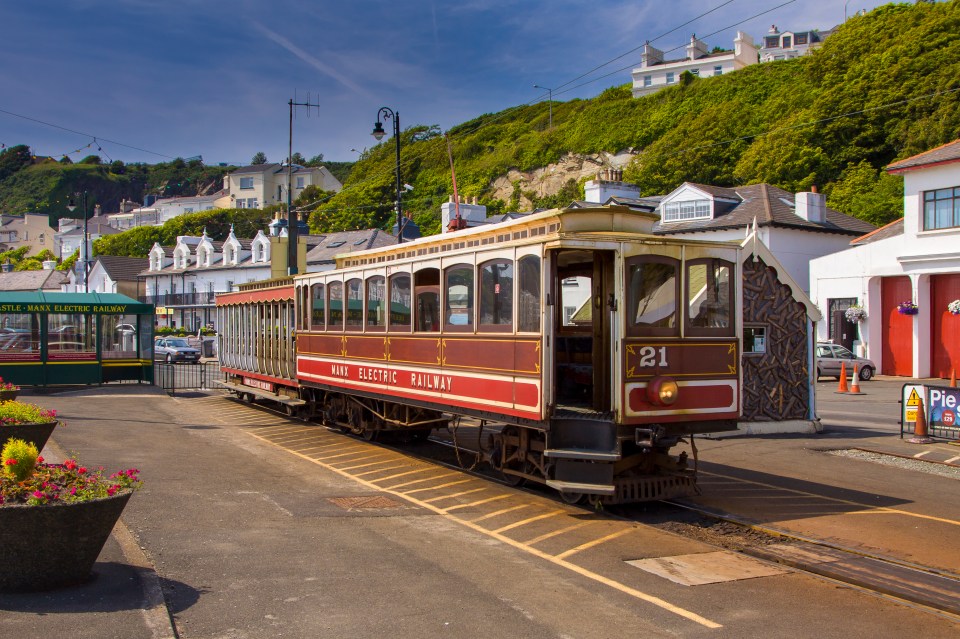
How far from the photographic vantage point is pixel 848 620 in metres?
6.31

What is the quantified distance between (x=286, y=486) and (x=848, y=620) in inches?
282

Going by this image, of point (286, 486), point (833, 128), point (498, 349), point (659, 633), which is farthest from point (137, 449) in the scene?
point (833, 128)

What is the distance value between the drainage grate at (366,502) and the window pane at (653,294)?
371 cm

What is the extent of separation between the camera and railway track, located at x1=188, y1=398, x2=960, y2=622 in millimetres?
7309

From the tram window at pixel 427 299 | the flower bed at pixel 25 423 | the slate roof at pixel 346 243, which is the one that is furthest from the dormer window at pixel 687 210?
the flower bed at pixel 25 423

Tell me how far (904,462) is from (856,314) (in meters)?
21.4

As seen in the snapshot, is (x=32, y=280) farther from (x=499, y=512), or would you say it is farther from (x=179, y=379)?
(x=499, y=512)

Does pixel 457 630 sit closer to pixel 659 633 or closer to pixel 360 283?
pixel 659 633

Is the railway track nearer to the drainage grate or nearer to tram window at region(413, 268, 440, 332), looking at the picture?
the drainage grate

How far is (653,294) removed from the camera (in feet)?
32.4

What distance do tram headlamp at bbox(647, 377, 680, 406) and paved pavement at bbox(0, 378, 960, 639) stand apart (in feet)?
9.27

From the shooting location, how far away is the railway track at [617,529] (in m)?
7.31

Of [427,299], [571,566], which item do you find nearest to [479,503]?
[571,566]

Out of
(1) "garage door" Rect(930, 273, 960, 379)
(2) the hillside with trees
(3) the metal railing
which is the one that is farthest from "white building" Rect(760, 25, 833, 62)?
(3) the metal railing
